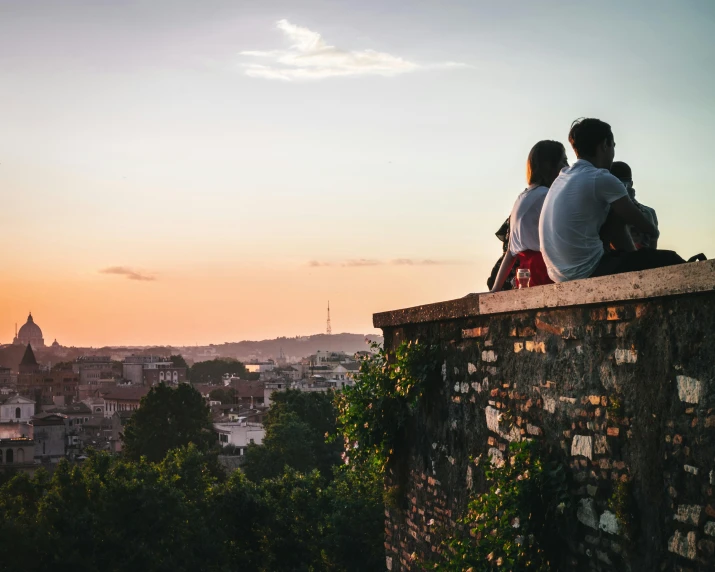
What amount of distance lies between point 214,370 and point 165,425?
126745mm

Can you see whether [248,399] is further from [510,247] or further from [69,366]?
[510,247]

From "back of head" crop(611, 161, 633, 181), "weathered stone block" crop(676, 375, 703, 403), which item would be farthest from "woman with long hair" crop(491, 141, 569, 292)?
"weathered stone block" crop(676, 375, 703, 403)

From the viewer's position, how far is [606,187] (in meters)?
5.08

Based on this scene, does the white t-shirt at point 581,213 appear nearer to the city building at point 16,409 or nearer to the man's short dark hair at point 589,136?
the man's short dark hair at point 589,136

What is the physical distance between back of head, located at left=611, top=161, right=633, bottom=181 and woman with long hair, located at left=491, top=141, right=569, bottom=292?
417 millimetres

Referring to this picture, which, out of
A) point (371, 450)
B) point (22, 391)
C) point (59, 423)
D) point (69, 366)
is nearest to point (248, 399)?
point (59, 423)

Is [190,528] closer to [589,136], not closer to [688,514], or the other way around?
[589,136]

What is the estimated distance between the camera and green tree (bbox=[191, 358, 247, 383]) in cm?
17838

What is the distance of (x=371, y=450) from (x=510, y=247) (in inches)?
115

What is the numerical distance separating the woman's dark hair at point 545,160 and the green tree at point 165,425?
51912mm

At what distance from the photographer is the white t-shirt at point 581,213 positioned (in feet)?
16.7

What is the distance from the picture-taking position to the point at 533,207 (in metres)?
6.16

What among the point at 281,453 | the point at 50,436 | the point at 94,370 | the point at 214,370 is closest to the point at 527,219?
the point at 281,453

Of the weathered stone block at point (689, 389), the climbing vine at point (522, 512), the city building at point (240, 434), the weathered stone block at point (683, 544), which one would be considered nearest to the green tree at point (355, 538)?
the climbing vine at point (522, 512)
